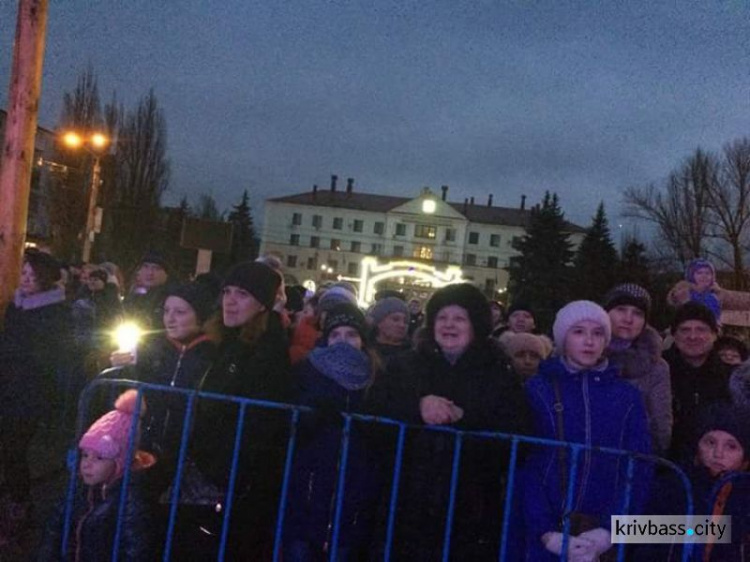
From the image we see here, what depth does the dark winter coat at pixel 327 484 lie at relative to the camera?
3492mm

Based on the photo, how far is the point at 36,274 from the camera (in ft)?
16.2

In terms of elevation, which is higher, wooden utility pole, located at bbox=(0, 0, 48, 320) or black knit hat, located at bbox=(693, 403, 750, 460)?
wooden utility pole, located at bbox=(0, 0, 48, 320)

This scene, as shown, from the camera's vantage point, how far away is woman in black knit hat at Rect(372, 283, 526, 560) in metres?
3.31

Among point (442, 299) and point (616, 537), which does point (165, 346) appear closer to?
point (442, 299)

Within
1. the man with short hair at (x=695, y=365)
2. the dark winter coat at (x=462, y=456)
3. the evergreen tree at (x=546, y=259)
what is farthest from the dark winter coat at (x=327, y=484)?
the evergreen tree at (x=546, y=259)

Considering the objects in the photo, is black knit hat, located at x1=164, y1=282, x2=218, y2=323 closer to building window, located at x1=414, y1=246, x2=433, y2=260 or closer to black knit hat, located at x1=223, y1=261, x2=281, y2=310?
black knit hat, located at x1=223, y1=261, x2=281, y2=310

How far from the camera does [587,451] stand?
3.22 m

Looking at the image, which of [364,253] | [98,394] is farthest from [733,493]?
[364,253]

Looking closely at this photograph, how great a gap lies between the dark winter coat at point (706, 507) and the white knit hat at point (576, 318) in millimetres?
730

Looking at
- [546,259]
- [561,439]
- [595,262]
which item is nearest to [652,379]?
[561,439]

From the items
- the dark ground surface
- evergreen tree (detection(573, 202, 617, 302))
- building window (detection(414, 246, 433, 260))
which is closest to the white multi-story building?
building window (detection(414, 246, 433, 260))

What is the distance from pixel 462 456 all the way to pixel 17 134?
459cm

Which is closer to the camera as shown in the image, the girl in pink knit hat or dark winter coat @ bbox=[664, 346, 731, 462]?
the girl in pink knit hat

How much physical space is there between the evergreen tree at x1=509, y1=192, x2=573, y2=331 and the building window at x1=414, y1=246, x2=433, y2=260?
3696 centimetres
